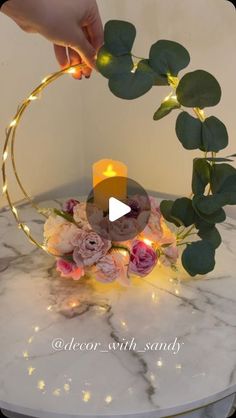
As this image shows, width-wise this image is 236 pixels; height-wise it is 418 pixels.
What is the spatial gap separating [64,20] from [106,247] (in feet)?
1.20

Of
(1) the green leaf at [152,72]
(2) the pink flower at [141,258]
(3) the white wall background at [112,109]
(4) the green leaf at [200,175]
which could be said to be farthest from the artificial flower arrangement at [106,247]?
(3) the white wall background at [112,109]

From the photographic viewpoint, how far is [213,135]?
30.7 inches

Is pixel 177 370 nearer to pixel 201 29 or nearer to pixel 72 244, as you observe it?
pixel 72 244

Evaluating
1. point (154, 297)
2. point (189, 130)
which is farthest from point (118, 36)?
point (154, 297)

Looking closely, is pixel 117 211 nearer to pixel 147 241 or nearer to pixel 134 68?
pixel 147 241

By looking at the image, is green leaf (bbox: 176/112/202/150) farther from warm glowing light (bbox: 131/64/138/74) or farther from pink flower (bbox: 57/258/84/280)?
pink flower (bbox: 57/258/84/280)

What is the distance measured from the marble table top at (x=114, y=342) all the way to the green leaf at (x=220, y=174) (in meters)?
0.19

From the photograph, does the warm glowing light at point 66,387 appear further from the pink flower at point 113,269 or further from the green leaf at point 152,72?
the green leaf at point 152,72

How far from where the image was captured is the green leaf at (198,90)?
0.75m

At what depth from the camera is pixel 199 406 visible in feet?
2.22

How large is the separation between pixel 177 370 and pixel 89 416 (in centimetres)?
14

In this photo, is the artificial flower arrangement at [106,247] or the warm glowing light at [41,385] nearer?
the warm glowing light at [41,385]

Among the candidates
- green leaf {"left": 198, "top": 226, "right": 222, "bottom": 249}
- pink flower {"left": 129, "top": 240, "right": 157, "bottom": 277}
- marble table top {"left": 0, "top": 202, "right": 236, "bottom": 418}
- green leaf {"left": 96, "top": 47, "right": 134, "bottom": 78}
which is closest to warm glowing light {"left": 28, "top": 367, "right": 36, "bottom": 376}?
marble table top {"left": 0, "top": 202, "right": 236, "bottom": 418}

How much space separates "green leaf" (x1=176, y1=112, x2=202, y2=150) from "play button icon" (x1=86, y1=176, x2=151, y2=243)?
0.15 metres
